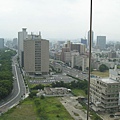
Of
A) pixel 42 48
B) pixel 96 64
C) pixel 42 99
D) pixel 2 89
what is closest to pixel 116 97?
pixel 42 99

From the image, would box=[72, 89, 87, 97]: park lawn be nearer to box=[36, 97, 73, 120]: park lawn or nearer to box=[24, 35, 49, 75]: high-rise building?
box=[36, 97, 73, 120]: park lawn

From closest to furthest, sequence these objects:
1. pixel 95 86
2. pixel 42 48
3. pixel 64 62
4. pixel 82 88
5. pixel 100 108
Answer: pixel 100 108 → pixel 95 86 → pixel 82 88 → pixel 42 48 → pixel 64 62

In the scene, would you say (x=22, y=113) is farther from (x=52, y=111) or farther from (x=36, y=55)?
(x=36, y=55)

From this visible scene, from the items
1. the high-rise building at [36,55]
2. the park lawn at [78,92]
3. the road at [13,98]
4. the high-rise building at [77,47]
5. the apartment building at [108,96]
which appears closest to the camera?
the apartment building at [108,96]

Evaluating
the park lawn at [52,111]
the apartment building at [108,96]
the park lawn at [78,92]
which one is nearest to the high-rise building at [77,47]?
the park lawn at [78,92]

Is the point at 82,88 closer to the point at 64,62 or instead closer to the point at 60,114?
the point at 60,114

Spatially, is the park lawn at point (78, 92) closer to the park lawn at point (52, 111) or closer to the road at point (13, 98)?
the park lawn at point (52, 111)
